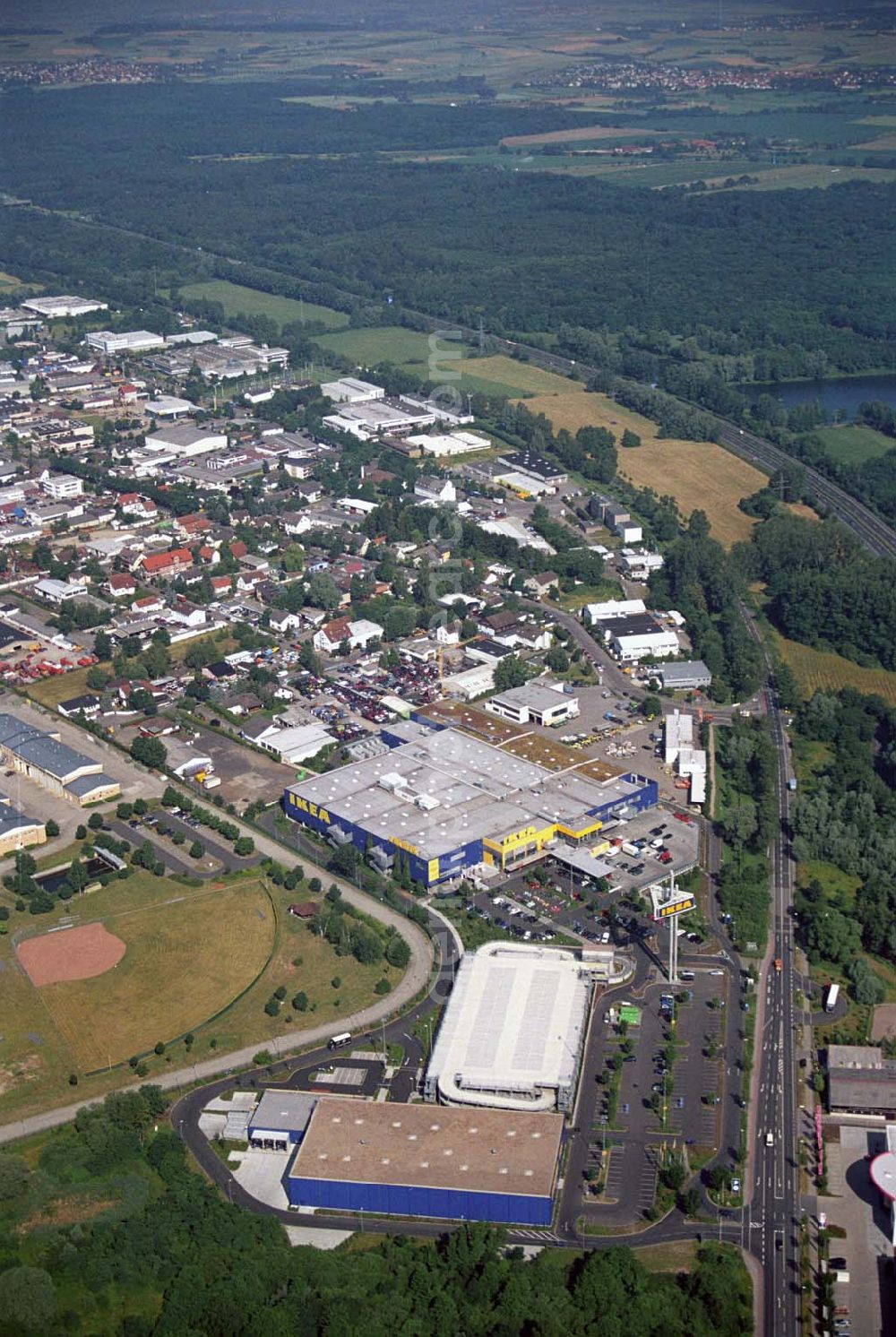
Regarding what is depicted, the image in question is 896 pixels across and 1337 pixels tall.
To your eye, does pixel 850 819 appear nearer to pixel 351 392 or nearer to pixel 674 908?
pixel 674 908

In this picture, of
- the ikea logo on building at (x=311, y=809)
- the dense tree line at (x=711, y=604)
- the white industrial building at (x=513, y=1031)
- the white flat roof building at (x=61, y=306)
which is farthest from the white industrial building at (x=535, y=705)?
the white flat roof building at (x=61, y=306)

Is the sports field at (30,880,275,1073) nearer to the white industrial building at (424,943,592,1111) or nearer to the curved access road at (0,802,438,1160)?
the curved access road at (0,802,438,1160)

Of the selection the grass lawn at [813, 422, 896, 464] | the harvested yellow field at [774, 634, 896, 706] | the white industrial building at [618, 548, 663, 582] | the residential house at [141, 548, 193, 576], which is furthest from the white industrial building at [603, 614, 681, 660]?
the grass lawn at [813, 422, 896, 464]

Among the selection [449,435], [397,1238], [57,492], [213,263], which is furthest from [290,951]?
[213,263]

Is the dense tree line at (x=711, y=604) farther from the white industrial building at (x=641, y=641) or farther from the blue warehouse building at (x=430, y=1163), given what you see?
the blue warehouse building at (x=430, y=1163)

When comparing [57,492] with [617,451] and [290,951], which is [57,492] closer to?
[617,451]

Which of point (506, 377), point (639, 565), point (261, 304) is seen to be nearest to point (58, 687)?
point (639, 565)

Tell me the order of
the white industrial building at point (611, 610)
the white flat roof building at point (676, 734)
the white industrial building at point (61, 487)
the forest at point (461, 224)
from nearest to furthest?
the white flat roof building at point (676, 734) < the white industrial building at point (611, 610) < the white industrial building at point (61, 487) < the forest at point (461, 224)
